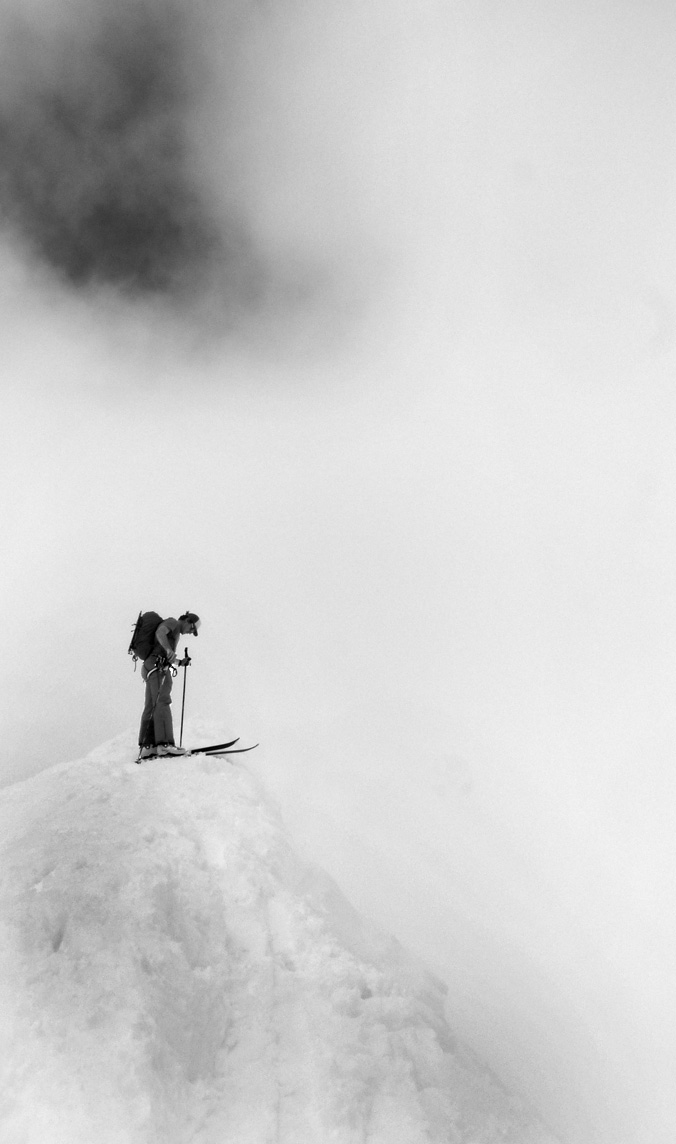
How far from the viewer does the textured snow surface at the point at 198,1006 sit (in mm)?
5602

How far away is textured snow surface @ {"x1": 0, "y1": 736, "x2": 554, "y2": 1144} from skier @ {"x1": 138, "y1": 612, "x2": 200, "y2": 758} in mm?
3134

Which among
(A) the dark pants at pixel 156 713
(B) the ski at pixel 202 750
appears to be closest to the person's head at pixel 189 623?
(A) the dark pants at pixel 156 713

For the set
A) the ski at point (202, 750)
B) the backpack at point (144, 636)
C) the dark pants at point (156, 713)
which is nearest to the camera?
the ski at point (202, 750)

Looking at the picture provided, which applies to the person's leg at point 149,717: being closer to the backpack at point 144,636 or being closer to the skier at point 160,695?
the skier at point 160,695

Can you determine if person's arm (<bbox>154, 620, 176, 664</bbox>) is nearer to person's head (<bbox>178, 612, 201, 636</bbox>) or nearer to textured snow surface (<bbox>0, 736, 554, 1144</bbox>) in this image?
person's head (<bbox>178, 612, 201, 636</bbox>)

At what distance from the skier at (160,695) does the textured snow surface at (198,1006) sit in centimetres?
313

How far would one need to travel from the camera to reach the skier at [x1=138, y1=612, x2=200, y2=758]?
13116 millimetres

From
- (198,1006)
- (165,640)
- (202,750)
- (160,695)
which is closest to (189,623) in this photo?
(165,640)

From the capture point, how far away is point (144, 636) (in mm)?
14172

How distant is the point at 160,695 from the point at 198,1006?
7221mm

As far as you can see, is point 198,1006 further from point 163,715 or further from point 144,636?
point 144,636

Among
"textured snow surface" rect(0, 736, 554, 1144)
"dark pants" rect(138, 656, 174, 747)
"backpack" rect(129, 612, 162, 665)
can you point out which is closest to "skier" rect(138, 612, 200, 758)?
"dark pants" rect(138, 656, 174, 747)

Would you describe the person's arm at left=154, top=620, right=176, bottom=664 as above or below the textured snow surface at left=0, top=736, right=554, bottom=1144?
above

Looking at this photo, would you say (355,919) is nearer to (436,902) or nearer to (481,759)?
(436,902)
